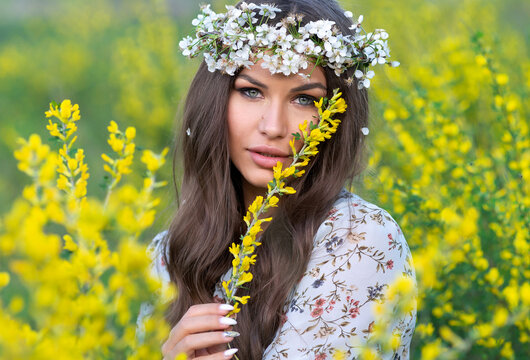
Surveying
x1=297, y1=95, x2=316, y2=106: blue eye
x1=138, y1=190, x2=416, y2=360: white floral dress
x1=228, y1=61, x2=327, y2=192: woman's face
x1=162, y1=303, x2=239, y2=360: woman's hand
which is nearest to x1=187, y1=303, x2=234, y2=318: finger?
x1=162, y1=303, x2=239, y2=360: woman's hand

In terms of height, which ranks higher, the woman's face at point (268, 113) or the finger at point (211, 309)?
the woman's face at point (268, 113)

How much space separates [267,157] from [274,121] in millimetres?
117

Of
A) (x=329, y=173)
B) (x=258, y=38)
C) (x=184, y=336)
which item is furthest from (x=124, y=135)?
(x=329, y=173)

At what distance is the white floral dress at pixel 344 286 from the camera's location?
5.34ft

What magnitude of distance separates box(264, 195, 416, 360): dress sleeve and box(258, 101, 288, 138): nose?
0.31m

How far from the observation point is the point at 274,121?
1.77 metres

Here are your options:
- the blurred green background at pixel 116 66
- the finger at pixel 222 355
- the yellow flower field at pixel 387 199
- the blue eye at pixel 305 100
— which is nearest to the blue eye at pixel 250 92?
the blue eye at pixel 305 100

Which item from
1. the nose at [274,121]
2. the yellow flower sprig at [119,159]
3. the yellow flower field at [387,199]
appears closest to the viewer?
the yellow flower field at [387,199]

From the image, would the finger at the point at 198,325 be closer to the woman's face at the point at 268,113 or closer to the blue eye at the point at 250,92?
the woman's face at the point at 268,113

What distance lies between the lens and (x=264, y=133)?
180 cm

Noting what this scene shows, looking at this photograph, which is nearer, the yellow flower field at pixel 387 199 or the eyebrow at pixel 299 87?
the yellow flower field at pixel 387 199

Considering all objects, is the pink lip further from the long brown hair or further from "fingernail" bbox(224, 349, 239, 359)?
"fingernail" bbox(224, 349, 239, 359)

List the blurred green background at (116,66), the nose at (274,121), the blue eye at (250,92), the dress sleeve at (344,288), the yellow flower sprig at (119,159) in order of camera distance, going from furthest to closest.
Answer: the blurred green background at (116,66), the blue eye at (250,92), the nose at (274,121), the dress sleeve at (344,288), the yellow flower sprig at (119,159)

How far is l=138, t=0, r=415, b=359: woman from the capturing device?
1.64m
